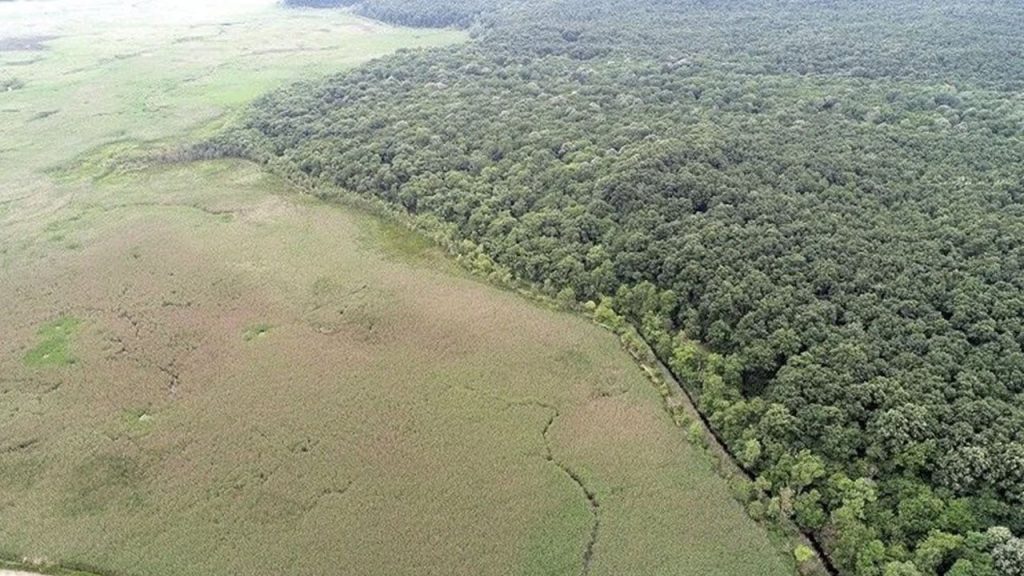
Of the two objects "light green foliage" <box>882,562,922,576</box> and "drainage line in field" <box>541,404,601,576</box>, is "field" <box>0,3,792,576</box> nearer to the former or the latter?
"drainage line in field" <box>541,404,601,576</box>

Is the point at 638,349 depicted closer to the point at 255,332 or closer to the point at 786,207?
the point at 786,207

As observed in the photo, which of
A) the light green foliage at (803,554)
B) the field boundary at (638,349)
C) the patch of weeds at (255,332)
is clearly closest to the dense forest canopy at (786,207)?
the field boundary at (638,349)

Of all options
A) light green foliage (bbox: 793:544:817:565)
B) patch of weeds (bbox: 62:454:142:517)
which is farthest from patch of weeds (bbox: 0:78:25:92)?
light green foliage (bbox: 793:544:817:565)

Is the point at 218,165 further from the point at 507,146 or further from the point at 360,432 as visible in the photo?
the point at 360,432

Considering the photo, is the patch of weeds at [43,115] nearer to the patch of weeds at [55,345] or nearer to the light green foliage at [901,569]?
the patch of weeds at [55,345]

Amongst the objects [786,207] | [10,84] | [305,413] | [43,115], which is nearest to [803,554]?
[786,207]
